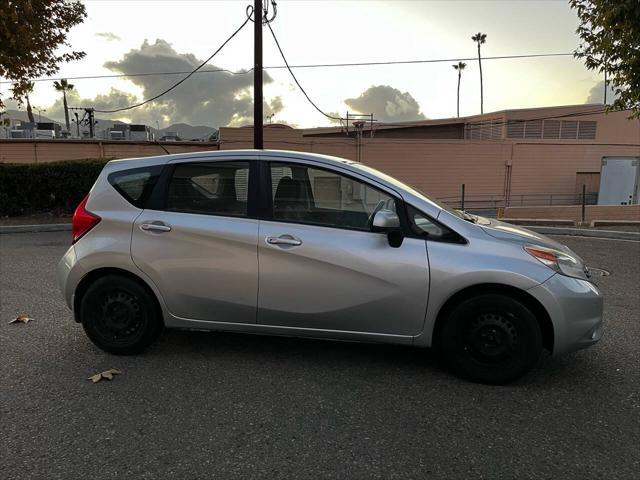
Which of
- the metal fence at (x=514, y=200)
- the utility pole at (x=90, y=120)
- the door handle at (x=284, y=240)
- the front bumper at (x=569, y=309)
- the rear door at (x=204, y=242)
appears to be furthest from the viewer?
the utility pole at (x=90, y=120)

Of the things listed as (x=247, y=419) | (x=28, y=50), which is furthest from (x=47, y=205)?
(x=247, y=419)

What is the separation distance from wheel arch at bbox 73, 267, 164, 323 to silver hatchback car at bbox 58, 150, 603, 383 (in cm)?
1

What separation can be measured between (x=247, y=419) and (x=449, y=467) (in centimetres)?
120

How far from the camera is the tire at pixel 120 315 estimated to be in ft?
12.7

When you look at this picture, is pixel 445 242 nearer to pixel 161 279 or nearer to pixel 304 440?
pixel 304 440

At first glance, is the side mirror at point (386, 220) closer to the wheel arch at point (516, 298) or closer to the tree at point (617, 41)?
the wheel arch at point (516, 298)

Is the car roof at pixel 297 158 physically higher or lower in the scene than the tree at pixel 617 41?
lower

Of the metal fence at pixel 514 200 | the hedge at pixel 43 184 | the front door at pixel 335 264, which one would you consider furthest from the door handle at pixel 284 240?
the metal fence at pixel 514 200

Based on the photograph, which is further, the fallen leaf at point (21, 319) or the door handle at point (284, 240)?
the fallen leaf at point (21, 319)

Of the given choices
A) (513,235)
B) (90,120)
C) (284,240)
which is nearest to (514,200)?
(90,120)

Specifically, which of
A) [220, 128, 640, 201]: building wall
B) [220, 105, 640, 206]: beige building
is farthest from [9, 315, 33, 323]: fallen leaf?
[220, 128, 640, 201]: building wall

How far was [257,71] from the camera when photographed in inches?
528

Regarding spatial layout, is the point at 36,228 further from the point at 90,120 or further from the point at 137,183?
the point at 90,120

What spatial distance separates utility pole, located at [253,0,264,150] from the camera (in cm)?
1330
